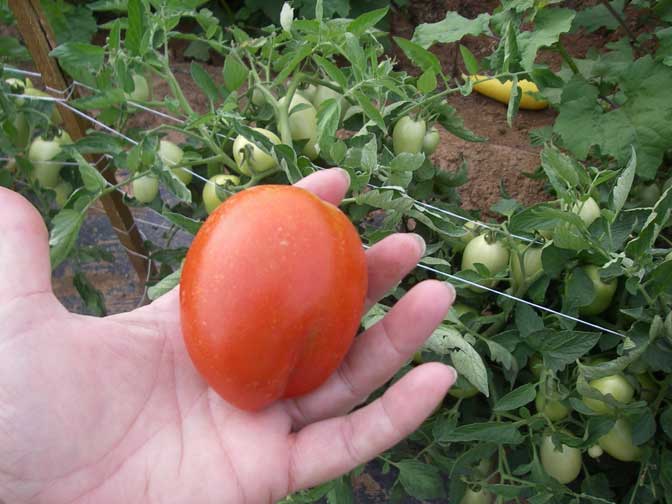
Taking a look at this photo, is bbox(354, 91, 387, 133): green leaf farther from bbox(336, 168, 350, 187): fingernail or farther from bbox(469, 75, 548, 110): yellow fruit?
bbox(469, 75, 548, 110): yellow fruit

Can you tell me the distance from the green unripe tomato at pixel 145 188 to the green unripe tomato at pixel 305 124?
261 millimetres

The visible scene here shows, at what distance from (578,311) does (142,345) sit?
651 millimetres

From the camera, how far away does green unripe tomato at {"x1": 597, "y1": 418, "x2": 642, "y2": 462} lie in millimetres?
1062

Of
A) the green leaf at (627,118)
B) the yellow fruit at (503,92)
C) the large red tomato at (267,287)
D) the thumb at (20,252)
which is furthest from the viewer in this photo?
the yellow fruit at (503,92)

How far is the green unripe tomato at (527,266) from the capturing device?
3.52 feet

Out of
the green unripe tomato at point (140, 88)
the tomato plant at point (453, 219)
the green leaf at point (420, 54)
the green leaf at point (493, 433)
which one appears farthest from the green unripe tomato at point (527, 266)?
the green unripe tomato at point (140, 88)

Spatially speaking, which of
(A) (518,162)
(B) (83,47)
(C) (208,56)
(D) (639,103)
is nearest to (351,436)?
(B) (83,47)

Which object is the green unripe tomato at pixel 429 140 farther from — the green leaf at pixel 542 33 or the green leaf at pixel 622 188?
the green leaf at pixel 622 188

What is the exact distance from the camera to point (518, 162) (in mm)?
1903

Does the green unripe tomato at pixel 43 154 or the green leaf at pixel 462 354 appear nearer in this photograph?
the green leaf at pixel 462 354

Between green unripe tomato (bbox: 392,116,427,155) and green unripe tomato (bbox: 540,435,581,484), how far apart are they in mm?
528

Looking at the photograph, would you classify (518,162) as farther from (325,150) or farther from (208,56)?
(208,56)

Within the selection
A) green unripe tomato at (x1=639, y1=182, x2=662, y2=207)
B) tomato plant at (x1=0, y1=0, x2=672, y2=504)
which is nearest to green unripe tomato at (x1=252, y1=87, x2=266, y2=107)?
tomato plant at (x1=0, y1=0, x2=672, y2=504)

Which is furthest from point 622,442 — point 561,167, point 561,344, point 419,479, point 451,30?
point 451,30
